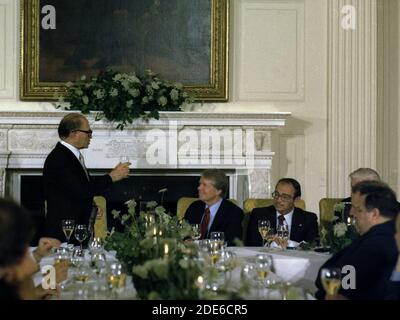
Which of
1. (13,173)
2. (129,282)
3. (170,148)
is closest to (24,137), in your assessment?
(13,173)

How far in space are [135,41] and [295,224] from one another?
3091 millimetres

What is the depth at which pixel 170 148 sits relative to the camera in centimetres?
830

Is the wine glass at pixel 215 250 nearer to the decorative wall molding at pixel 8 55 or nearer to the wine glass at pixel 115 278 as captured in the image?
the wine glass at pixel 115 278

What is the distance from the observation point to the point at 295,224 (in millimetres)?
6203

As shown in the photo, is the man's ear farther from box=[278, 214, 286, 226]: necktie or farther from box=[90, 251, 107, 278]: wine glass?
box=[278, 214, 286, 226]: necktie

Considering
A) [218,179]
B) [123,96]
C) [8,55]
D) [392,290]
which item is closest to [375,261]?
[392,290]

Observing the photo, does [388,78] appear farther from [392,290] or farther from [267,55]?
[392,290]

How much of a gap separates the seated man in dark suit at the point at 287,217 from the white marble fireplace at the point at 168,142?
193 centimetres

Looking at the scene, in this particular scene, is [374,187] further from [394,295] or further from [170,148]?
[170,148]

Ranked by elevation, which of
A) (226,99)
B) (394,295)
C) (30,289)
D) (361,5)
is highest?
(361,5)

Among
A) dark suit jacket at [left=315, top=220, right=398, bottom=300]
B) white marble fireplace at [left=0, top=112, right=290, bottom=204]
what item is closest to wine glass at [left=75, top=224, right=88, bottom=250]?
dark suit jacket at [left=315, top=220, right=398, bottom=300]

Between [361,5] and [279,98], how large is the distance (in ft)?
3.73

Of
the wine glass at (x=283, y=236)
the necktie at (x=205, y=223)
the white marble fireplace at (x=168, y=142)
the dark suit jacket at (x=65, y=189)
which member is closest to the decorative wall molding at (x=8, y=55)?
the white marble fireplace at (x=168, y=142)

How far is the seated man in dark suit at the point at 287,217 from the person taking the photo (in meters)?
6.18
